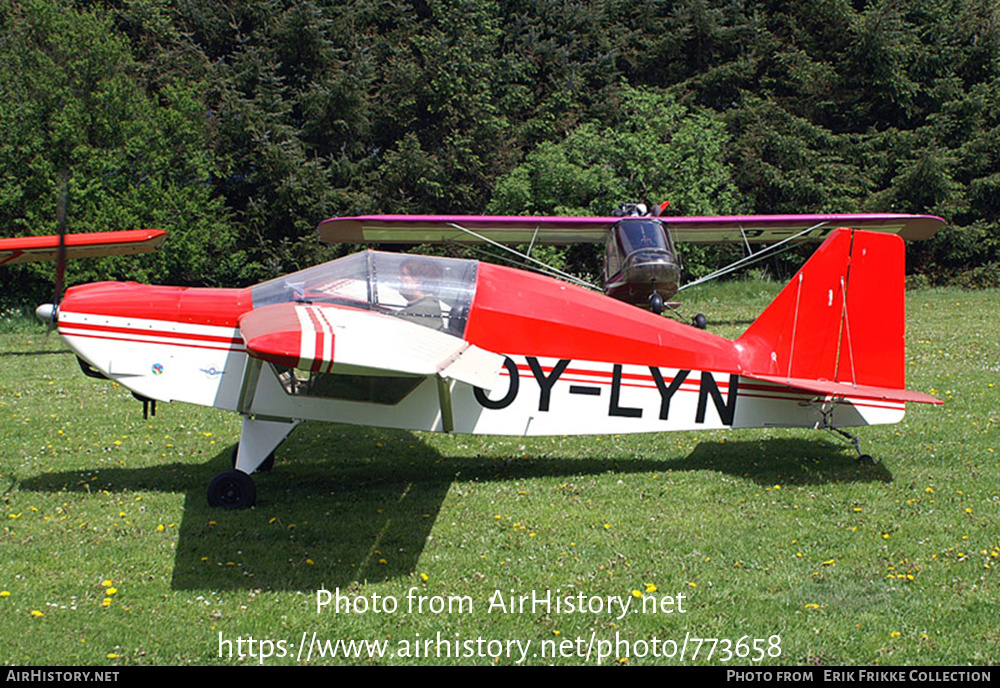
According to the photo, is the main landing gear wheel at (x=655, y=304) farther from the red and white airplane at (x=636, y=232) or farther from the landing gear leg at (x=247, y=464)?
the landing gear leg at (x=247, y=464)

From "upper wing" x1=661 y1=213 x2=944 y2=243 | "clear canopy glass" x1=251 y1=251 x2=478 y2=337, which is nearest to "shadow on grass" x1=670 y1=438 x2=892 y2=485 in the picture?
"clear canopy glass" x1=251 y1=251 x2=478 y2=337

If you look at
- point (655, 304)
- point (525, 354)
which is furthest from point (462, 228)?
point (525, 354)

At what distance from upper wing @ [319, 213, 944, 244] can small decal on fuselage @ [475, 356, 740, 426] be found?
388 inches

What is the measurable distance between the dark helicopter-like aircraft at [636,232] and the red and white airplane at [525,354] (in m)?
7.60

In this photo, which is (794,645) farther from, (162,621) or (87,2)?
(87,2)

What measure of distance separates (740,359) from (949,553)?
2171 millimetres

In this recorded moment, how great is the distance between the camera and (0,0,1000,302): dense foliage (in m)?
26.5

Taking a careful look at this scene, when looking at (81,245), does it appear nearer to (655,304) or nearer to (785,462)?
(655,304)

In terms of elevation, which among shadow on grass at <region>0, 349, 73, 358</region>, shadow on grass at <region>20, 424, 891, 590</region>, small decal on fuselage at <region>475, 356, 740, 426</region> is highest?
small decal on fuselage at <region>475, 356, 740, 426</region>

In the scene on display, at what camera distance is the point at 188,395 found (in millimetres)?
6293

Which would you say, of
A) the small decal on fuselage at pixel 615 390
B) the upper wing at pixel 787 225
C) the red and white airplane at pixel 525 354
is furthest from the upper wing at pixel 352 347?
the upper wing at pixel 787 225

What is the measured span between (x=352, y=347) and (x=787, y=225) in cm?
1404

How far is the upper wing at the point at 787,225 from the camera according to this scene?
1605 centimetres

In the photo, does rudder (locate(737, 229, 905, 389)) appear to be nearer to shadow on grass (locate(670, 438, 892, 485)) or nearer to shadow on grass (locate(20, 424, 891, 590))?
shadow on grass (locate(670, 438, 892, 485))
